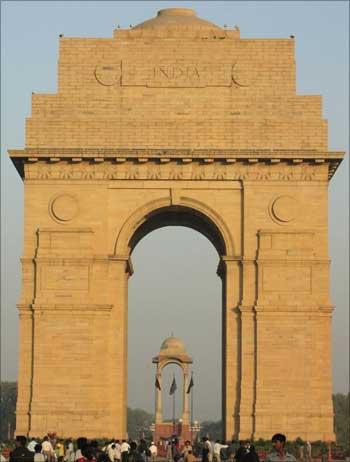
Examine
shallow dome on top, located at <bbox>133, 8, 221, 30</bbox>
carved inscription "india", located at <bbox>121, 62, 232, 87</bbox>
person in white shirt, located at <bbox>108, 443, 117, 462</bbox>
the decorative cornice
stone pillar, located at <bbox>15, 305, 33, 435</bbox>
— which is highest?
shallow dome on top, located at <bbox>133, 8, 221, 30</bbox>

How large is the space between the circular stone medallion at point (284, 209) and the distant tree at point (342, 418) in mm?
69083

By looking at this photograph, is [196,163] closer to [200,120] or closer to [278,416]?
[200,120]

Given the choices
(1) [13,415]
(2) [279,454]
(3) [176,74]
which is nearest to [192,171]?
(3) [176,74]

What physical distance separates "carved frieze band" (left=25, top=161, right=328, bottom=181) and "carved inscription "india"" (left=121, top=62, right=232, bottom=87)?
2823 mm

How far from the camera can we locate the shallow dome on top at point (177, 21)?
48.6 m

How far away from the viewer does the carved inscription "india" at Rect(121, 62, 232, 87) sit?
47.7 metres

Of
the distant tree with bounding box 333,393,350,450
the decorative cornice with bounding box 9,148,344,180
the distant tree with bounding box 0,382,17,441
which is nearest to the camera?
the decorative cornice with bounding box 9,148,344,180

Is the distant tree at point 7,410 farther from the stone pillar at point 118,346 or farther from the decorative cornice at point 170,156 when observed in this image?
the decorative cornice at point 170,156

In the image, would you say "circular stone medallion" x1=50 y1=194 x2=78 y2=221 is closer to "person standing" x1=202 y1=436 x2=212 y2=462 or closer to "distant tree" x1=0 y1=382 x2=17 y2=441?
"person standing" x1=202 y1=436 x2=212 y2=462

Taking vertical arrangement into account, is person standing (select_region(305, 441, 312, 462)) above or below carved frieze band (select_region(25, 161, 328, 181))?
below

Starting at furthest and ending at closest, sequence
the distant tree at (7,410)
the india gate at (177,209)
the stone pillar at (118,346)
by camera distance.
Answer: the distant tree at (7,410) < the stone pillar at (118,346) < the india gate at (177,209)

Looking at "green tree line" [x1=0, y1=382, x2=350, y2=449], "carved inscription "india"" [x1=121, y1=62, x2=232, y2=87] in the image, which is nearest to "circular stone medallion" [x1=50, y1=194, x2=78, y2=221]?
"carved inscription "india"" [x1=121, y1=62, x2=232, y2=87]

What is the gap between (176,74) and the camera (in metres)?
47.8

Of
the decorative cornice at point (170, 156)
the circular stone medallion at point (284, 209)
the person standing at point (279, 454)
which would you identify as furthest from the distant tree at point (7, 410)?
the person standing at point (279, 454)
